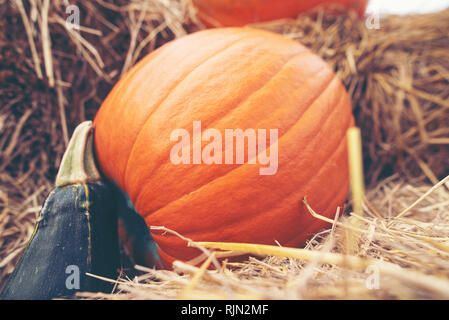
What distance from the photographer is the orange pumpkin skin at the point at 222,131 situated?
2.80ft

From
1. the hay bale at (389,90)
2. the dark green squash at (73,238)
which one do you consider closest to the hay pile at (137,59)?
the hay bale at (389,90)

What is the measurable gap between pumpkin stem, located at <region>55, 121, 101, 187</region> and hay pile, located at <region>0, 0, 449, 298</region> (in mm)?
322

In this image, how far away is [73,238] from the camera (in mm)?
856

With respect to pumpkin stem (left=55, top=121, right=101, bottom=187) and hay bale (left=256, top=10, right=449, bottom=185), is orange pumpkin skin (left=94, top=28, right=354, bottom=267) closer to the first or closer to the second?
pumpkin stem (left=55, top=121, right=101, bottom=187)

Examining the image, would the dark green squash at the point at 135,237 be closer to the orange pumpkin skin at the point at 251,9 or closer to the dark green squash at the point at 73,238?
the dark green squash at the point at 73,238

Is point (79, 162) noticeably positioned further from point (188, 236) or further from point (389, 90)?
point (389, 90)

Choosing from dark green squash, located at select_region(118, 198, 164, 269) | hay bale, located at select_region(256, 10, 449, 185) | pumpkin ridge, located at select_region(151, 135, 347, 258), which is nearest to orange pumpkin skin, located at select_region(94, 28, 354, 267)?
pumpkin ridge, located at select_region(151, 135, 347, 258)

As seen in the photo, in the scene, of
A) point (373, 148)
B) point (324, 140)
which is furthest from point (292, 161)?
point (373, 148)

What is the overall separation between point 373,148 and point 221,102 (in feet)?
3.04

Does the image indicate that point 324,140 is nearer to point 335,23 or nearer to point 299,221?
point 299,221

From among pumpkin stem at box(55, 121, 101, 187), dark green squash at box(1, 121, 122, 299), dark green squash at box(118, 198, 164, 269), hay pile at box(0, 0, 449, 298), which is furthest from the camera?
hay pile at box(0, 0, 449, 298)

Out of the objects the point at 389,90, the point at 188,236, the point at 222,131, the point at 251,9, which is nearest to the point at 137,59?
the point at 251,9

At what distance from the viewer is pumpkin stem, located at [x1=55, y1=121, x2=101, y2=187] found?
3.12ft
